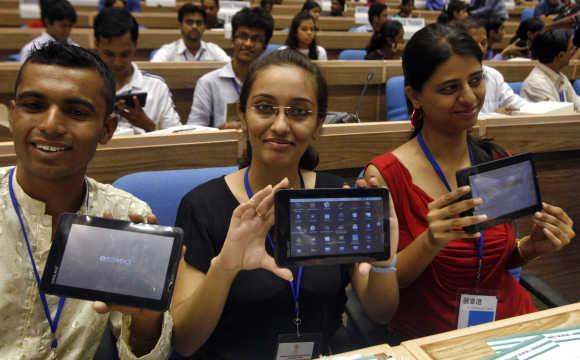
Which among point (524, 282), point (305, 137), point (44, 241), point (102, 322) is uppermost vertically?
point (305, 137)

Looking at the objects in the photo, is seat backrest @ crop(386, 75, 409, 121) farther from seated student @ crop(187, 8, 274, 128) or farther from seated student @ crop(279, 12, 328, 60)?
seated student @ crop(279, 12, 328, 60)

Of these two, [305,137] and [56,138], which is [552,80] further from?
[56,138]

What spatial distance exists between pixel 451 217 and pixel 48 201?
0.87 meters

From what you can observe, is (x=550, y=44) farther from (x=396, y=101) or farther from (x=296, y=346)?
(x=296, y=346)

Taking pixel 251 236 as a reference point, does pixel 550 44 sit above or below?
above

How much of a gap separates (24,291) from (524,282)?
134cm

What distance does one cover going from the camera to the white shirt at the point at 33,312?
1029 mm

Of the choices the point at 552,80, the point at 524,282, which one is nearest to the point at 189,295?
the point at 524,282

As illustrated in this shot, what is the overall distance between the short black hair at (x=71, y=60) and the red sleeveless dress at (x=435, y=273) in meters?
0.73

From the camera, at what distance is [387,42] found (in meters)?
4.38

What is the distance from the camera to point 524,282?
1.58 m

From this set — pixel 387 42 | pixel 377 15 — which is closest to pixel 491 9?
pixel 377 15

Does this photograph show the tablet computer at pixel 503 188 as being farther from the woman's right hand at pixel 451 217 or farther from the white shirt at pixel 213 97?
the white shirt at pixel 213 97

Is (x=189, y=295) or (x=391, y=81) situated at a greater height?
(x=391, y=81)
